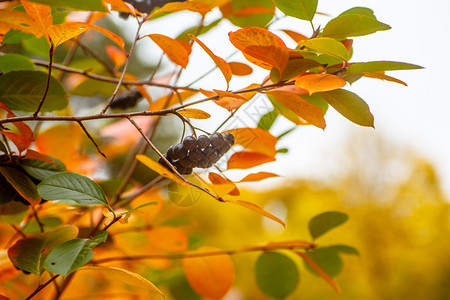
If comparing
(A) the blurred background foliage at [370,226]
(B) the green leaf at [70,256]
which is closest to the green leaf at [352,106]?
(B) the green leaf at [70,256]

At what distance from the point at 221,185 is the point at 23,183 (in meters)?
A: 0.17

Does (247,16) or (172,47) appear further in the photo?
(247,16)

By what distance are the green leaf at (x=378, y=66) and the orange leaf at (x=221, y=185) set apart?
0.12 metres

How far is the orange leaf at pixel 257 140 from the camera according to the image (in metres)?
0.35

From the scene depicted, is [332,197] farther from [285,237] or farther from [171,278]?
[171,278]

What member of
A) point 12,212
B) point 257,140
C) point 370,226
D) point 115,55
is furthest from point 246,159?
point 370,226

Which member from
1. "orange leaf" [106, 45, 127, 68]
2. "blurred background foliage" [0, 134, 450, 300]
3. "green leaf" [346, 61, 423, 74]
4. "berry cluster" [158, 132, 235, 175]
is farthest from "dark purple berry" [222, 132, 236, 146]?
"blurred background foliage" [0, 134, 450, 300]

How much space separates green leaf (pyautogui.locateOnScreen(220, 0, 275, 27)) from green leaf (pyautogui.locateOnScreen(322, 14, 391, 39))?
18 centimetres

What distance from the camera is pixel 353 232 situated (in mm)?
2842

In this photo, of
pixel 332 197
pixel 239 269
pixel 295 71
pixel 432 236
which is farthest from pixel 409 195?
pixel 295 71

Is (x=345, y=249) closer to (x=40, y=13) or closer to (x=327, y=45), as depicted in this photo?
(x=327, y=45)

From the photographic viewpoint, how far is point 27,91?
0.33m

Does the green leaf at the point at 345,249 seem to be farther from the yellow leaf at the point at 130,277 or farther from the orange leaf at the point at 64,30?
the orange leaf at the point at 64,30

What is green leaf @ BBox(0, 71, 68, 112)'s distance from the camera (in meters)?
0.33
